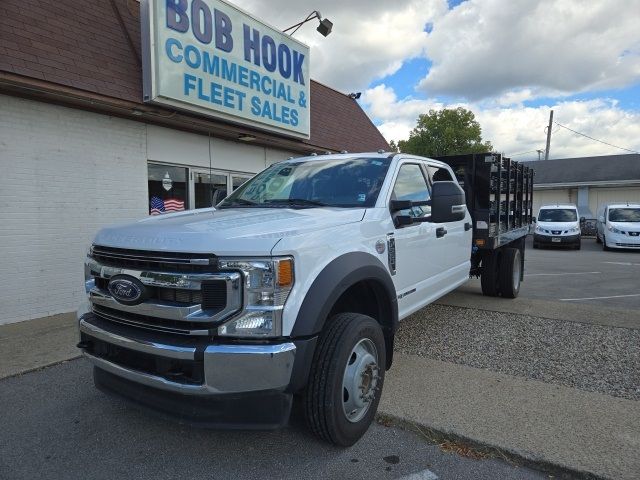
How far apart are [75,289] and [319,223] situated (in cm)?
516

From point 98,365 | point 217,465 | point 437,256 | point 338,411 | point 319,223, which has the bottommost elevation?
point 217,465

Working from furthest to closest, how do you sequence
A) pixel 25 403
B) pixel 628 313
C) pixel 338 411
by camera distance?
pixel 628 313 < pixel 25 403 < pixel 338 411

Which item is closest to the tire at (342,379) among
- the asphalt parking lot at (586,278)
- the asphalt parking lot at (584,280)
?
the asphalt parking lot at (584,280)

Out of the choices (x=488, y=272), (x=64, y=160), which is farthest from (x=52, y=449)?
(x=488, y=272)

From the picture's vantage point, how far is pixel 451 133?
3378cm

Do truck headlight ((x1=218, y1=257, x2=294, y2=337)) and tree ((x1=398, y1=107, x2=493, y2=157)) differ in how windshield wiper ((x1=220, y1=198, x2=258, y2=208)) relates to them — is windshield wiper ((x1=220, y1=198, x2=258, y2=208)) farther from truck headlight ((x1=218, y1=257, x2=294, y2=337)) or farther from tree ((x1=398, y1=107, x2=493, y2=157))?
tree ((x1=398, y1=107, x2=493, y2=157))

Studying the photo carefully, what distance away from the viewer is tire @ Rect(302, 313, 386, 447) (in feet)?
9.05

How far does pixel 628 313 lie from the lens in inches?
247

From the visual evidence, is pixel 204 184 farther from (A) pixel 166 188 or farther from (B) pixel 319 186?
(B) pixel 319 186

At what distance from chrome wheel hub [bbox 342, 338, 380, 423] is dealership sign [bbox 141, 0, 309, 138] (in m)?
5.38

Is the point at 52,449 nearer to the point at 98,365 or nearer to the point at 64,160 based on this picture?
the point at 98,365

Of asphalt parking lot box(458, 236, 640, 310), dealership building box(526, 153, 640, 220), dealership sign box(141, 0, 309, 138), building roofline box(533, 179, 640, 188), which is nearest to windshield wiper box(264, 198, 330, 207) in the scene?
dealership sign box(141, 0, 309, 138)

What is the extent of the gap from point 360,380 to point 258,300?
0.98 meters

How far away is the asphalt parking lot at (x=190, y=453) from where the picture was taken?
2768 millimetres
